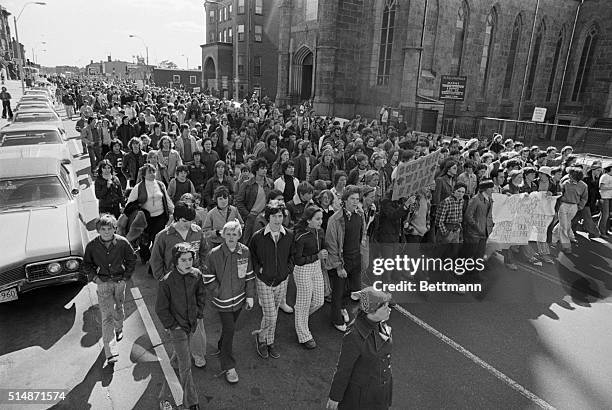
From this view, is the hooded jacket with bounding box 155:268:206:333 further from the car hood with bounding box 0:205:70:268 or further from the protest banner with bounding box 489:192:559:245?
the protest banner with bounding box 489:192:559:245

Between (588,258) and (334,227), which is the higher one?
(334,227)

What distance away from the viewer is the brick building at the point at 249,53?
4888 centimetres

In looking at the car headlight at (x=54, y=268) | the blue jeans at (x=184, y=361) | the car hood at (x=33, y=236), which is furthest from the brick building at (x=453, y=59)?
the blue jeans at (x=184, y=361)

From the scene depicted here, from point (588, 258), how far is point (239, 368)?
24.9 ft

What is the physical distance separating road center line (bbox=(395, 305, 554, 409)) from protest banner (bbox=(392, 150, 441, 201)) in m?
1.89

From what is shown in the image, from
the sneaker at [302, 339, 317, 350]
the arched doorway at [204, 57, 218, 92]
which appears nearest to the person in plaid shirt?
the sneaker at [302, 339, 317, 350]

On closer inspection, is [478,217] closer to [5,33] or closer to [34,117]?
[34,117]

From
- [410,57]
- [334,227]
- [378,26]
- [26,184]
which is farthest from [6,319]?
[378,26]

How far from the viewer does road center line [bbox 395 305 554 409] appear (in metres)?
4.35

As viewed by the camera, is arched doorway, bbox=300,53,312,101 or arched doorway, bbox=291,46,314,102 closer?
arched doorway, bbox=291,46,314,102

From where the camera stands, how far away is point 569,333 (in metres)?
5.64

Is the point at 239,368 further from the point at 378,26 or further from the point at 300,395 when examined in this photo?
the point at 378,26

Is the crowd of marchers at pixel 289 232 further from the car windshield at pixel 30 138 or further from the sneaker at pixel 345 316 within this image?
the car windshield at pixel 30 138

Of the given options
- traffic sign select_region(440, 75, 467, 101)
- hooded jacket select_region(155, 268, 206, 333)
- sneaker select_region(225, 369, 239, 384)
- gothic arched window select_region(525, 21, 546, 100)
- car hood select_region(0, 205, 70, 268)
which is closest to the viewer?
hooded jacket select_region(155, 268, 206, 333)
